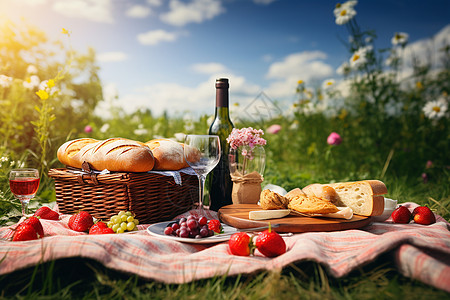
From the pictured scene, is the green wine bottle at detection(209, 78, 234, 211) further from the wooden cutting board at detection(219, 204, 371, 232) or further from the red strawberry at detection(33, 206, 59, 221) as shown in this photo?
the red strawberry at detection(33, 206, 59, 221)

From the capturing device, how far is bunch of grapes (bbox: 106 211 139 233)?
227 cm

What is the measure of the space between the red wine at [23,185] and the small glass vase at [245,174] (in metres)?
1.38

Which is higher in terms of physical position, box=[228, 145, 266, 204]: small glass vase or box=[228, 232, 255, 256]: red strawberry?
box=[228, 145, 266, 204]: small glass vase

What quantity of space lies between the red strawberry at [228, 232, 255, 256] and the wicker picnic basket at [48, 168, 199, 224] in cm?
97

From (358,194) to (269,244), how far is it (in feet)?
3.10

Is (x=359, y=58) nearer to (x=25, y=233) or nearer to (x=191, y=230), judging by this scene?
(x=191, y=230)

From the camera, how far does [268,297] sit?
4.85 feet

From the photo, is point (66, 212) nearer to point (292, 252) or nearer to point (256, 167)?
point (256, 167)

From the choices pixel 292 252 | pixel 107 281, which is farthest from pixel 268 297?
pixel 107 281

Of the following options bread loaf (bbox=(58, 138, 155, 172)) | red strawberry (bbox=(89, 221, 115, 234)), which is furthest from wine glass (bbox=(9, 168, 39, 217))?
red strawberry (bbox=(89, 221, 115, 234))

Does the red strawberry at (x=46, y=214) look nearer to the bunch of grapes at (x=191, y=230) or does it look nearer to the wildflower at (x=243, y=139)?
the bunch of grapes at (x=191, y=230)

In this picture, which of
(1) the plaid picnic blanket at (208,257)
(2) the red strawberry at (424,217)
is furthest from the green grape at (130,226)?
(2) the red strawberry at (424,217)

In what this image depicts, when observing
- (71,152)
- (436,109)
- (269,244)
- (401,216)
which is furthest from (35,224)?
(436,109)

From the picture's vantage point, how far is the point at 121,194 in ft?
8.23
